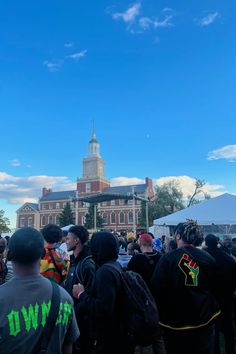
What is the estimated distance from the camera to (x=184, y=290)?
123 inches

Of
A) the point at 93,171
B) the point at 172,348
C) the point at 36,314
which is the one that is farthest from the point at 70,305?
the point at 93,171

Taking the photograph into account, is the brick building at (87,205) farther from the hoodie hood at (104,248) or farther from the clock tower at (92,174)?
the hoodie hood at (104,248)

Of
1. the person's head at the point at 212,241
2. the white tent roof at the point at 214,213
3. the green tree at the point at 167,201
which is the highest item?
the green tree at the point at 167,201

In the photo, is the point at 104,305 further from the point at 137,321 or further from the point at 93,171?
the point at 93,171

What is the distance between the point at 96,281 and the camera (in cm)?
256

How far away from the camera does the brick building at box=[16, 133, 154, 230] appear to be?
79750 millimetres

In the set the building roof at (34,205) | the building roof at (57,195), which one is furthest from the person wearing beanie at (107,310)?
the building roof at (34,205)

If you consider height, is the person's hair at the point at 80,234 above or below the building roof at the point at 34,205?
below

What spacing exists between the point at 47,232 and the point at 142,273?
1589mm

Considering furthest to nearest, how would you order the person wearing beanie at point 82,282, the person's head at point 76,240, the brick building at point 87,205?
the brick building at point 87,205 < the person's head at point 76,240 < the person wearing beanie at point 82,282

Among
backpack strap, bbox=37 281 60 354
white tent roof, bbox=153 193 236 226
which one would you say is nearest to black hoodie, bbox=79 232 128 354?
backpack strap, bbox=37 281 60 354

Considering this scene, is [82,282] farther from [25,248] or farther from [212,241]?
[212,241]

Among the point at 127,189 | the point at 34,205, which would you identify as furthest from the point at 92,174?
the point at 34,205

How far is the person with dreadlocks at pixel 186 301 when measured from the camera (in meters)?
3.09
